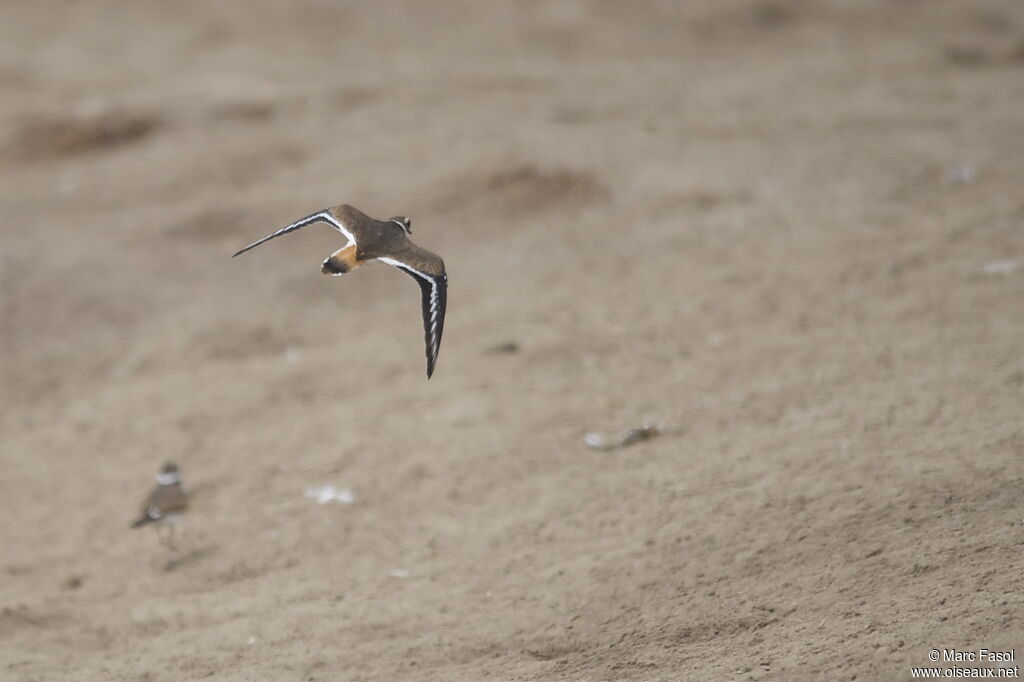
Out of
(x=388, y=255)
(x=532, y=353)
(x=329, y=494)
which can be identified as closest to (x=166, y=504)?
(x=329, y=494)

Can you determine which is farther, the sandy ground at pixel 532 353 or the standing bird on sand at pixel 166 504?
the standing bird on sand at pixel 166 504

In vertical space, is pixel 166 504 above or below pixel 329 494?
below

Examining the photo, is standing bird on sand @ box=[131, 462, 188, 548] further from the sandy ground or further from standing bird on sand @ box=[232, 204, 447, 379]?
standing bird on sand @ box=[232, 204, 447, 379]

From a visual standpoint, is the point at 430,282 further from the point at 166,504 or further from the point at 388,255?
the point at 166,504

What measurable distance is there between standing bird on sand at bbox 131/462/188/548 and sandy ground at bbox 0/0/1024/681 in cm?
15

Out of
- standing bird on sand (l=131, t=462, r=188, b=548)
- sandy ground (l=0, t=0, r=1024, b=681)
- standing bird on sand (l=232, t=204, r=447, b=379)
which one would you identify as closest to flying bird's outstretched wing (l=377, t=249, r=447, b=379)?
standing bird on sand (l=232, t=204, r=447, b=379)

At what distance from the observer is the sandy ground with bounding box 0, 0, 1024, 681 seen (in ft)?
15.4

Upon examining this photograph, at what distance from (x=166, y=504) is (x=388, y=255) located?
2591 millimetres

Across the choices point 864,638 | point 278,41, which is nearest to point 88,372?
point 864,638

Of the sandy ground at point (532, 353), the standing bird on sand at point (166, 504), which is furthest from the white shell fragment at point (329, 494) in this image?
the standing bird on sand at point (166, 504)

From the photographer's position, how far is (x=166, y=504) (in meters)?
6.11

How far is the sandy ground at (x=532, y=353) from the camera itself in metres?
4.71

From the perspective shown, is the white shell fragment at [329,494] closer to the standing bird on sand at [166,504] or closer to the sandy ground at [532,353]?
the sandy ground at [532,353]

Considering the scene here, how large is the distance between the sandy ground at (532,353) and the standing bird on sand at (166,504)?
15 cm
